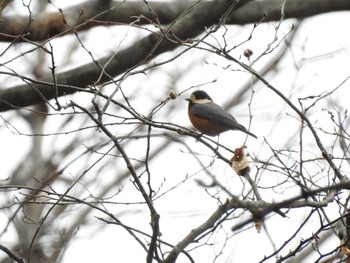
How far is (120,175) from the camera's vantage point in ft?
31.4

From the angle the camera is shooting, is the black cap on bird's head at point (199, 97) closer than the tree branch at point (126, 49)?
No

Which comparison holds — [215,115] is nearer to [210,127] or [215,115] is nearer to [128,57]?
[210,127]

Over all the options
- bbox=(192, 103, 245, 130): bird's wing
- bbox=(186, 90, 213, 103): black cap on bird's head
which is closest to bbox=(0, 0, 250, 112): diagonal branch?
bbox=(192, 103, 245, 130): bird's wing

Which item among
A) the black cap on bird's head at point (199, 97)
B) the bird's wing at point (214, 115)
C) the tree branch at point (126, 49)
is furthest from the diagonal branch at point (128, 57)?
the black cap on bird's head at point (199, 97)

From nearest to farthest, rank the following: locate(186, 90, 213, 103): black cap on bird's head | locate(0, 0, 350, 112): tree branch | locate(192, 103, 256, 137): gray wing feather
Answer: locate(0, 0, 350, 112): tree branch → locate(192, 103, 256, 137): gray wing feather → locate(186, 90, 213, 103): black cap on bird's head

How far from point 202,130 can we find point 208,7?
144 cm

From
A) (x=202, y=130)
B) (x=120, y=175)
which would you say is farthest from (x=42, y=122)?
(x=202, y=130)

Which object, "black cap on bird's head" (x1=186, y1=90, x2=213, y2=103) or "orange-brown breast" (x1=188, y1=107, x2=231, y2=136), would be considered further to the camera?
"black cap on bird's head" (x1=186, y1=90, x2=213, y2=103)

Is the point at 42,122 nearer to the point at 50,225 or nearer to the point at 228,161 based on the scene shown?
the point at 50,225

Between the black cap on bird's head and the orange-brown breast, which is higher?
the black cap on bird's head

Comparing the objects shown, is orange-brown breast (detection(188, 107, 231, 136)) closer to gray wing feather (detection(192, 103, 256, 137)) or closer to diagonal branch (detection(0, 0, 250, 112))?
gray wing feather (detection(192, 103, 256, 137))

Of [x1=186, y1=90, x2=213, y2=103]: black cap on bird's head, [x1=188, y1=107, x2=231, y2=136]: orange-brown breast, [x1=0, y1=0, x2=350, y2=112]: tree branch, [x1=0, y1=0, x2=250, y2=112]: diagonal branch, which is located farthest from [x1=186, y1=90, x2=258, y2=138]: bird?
[x1=0, y1=0, x2=250, y2=112]: diagonal branch

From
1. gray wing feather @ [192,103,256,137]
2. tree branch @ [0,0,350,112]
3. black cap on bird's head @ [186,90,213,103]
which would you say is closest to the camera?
tree branch @ [0,0,350,112]

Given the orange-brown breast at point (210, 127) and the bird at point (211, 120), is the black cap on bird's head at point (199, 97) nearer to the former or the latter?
the bird at point (211, 120)
